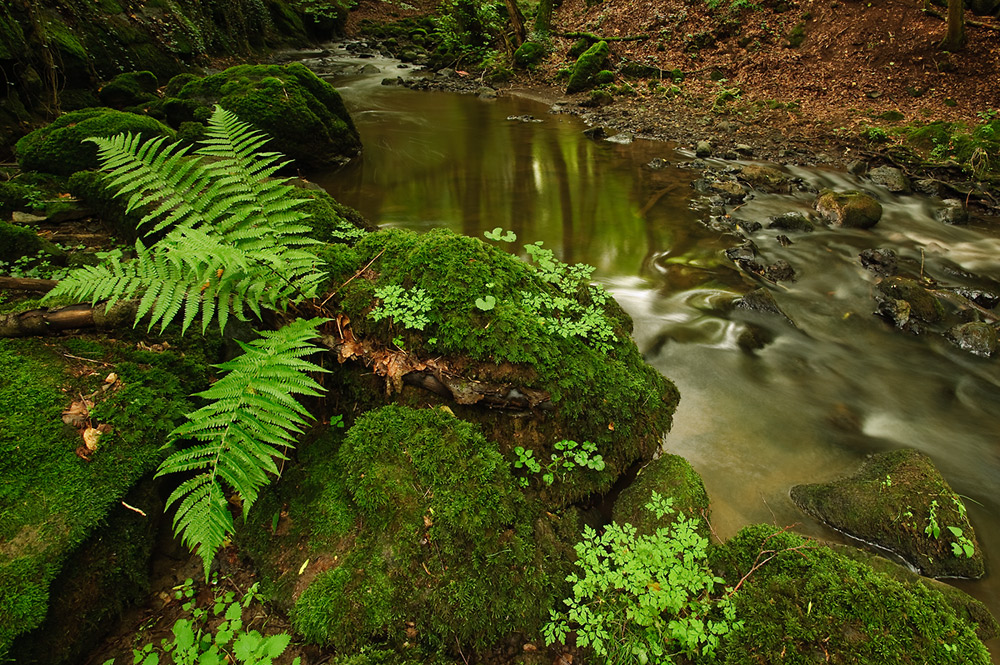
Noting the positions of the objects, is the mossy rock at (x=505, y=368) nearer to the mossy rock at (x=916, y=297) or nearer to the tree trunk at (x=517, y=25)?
the mossy rock at (x=916, y=297)

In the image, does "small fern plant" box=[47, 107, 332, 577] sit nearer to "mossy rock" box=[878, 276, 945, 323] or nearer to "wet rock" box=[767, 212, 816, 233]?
"mossy rock" box=[878, 276, 945, 323]

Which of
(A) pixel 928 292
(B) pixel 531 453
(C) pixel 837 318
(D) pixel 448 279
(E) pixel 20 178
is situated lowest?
(C) pixel 837 318

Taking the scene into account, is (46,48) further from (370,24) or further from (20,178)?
(370,24)

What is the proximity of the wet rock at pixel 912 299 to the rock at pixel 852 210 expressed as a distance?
243 centimetres

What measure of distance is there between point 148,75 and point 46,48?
3.84m

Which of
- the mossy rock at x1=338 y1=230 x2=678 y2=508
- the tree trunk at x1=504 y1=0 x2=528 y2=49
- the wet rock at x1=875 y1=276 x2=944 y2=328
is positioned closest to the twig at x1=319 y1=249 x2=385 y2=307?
the mossy rock at x1=338 y1=230 x2=678 y2=508

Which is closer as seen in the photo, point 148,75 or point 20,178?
point 20,178

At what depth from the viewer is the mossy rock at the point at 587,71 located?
16203 mm

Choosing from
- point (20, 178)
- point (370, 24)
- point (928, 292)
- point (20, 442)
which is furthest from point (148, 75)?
point (370, 24)

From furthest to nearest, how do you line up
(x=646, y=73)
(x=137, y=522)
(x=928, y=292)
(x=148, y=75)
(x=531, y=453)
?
(x=646, y=73) → (x=148, y=75) → (x=928, y=292) → (x=531, y=453) → (x=137, y=522)

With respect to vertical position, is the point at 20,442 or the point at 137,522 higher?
the point at 20,442

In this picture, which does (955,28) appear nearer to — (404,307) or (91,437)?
(404,307)

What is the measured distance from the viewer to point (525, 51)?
19125mm

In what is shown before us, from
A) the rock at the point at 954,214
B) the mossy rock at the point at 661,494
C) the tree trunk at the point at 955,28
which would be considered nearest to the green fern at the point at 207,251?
the mossy rock at the point at 661,494
